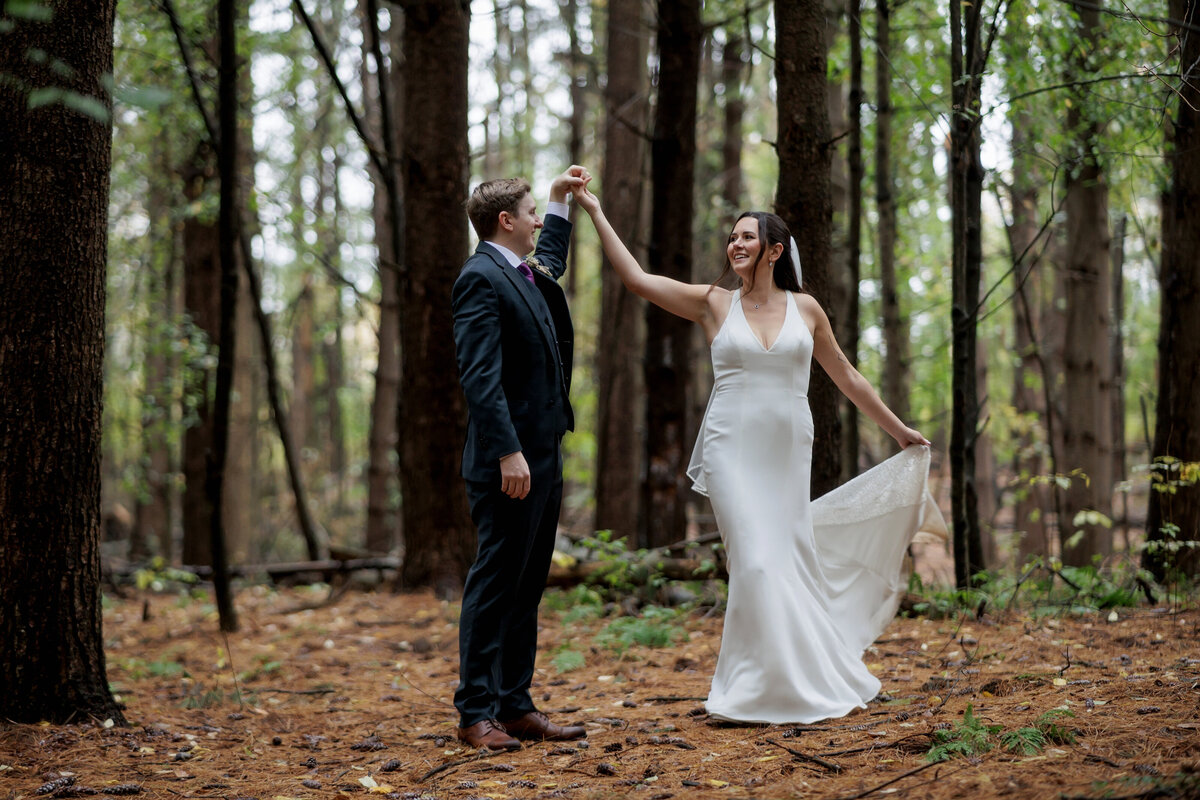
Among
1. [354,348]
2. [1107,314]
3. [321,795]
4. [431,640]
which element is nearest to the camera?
[321,795]

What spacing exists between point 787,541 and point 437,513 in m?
4.78

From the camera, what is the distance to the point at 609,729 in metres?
4.63

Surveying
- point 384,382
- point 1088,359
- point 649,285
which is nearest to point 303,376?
point 384,382

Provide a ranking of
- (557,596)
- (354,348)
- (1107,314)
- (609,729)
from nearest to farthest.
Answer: (609,729), (557,596), (1107,314), (354,348)

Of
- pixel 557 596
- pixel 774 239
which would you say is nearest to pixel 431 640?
pixel 557 596

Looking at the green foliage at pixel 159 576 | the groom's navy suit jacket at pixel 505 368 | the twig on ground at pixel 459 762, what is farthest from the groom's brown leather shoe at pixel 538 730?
the green foliage at pixel 159 576

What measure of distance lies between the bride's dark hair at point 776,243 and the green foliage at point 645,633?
284cm

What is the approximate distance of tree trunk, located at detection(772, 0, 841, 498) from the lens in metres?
5.98

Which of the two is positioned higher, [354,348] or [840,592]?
[354,348]

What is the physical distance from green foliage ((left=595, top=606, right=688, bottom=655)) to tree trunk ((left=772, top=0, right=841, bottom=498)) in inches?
78.0

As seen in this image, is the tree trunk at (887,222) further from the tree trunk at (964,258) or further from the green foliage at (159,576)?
the green foliage at (159,576)

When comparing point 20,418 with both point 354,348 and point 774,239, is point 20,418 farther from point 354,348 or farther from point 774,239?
point 354,348

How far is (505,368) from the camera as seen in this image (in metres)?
4.34

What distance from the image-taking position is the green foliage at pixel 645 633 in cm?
666
